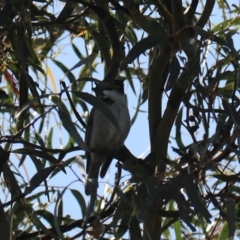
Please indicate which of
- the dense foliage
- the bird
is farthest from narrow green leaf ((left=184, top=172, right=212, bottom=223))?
the bird

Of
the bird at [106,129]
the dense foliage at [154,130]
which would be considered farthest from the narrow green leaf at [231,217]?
the bird at [106,129]

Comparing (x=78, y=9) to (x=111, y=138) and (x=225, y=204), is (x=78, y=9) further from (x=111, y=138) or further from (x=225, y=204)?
(x=225, y=204)

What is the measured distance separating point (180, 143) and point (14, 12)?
0.73 meters

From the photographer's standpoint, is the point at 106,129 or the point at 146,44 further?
the point at 106,129

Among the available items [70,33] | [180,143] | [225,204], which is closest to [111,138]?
[70,33]

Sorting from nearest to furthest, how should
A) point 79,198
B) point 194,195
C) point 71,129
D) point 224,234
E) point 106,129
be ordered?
point 194,195 < point 71,129 < point 79,198 < point 224,234 < point 106,129

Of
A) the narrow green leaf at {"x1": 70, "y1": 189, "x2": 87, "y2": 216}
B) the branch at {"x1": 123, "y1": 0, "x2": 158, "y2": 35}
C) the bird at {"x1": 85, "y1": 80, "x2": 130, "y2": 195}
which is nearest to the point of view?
the narrow green leaf at {"x1": 70, "y1": 189, "x2": 87, "y2": 216}

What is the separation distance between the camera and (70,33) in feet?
12.4

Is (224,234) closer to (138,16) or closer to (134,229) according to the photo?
(134,229)

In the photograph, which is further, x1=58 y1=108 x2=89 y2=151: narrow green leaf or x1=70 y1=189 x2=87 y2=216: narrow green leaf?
x1=70 y1=189 x2=87 y2=216: narrow green leaf

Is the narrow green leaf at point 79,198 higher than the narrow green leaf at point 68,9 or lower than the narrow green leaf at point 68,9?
lower

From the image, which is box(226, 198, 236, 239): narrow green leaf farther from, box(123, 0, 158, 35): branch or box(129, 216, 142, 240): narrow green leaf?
box(123, 0, 158, 35): branch

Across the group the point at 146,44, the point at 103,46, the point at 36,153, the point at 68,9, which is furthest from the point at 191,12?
the point at 36,153

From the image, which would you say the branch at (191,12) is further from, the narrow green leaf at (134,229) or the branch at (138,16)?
the narrow green leaf at (134,229)
